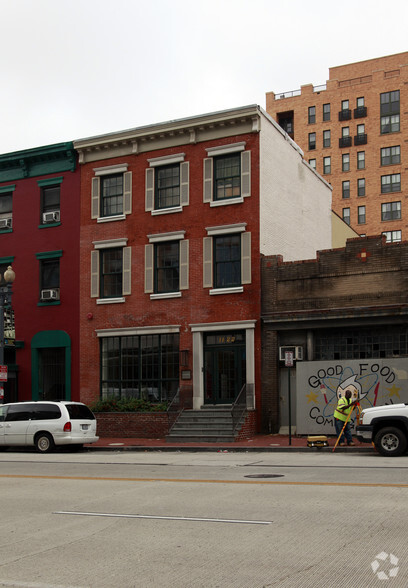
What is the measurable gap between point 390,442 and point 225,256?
11635 millimetres

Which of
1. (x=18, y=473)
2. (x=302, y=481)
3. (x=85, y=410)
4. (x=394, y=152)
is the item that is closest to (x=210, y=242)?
(x=85, y=410)

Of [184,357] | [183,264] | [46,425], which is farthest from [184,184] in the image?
[46,425]

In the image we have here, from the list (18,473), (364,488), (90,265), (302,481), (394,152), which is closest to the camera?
(364,488)

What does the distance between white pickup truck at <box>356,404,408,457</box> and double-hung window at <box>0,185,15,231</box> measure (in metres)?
20.1

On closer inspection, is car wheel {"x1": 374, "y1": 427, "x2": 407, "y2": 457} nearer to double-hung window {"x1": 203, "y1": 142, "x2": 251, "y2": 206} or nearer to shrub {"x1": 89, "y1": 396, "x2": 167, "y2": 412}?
shrub {"x1": 89, "y1": 396, "x2": 167, "y2": 412}

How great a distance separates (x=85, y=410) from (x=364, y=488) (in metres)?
13.6

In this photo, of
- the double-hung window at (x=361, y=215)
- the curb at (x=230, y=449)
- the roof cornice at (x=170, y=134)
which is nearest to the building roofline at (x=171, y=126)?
the roof cornice at (x=170, y=134)

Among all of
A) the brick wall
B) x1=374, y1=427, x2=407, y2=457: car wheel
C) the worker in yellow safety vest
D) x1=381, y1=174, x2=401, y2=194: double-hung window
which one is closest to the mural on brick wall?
the worker in yellow safety vest

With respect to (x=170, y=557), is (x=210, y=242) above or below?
above

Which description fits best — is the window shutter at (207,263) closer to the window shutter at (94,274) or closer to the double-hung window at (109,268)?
the double-hung window at (109,268)

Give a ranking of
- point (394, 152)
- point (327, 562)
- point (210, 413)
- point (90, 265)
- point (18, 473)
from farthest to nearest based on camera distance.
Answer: point (394, 152), point (90, 265), point (210, 413), point (18, 473), point (327, 562)

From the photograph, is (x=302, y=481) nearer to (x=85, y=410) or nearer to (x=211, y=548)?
(x=211, y=548)

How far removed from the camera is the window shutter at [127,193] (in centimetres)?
2981

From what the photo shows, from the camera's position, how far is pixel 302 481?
1296cm
